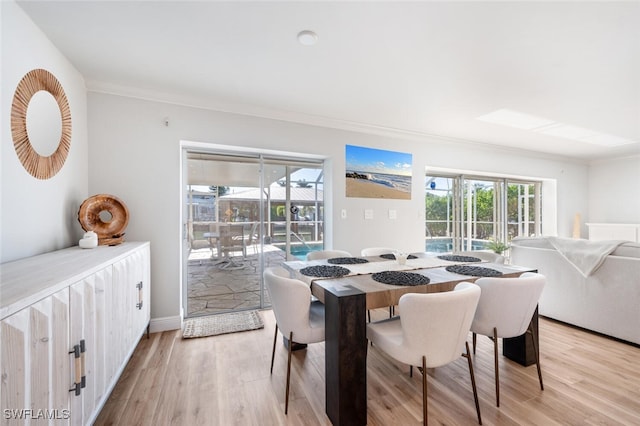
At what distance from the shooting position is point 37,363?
0.96 meters

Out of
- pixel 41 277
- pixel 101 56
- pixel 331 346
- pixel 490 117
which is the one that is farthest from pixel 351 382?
pixel 490 117

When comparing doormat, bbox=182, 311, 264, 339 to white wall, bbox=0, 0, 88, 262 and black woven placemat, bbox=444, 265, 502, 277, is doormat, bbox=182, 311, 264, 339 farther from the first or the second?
black woven placemat, bbox=444, 265, 502, 277

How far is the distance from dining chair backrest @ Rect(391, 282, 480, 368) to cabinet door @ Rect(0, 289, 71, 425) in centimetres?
153

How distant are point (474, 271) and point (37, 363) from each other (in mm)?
2550

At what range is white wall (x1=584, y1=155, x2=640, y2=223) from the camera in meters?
5.89

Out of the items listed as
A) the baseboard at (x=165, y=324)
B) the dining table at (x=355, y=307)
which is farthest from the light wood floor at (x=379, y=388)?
the baseboard at (x=165, y=324)

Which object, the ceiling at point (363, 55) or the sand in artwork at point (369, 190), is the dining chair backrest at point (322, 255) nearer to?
the sand in artwork at point (369, 190)

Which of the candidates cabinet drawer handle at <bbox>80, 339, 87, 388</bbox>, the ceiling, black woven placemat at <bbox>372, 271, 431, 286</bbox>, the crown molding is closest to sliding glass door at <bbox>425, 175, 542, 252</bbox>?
the crown molding

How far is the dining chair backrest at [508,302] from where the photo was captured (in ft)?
5.69

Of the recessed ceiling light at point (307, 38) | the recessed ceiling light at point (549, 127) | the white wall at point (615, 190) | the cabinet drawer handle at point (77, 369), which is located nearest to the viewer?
the cabinet drawer handle at point (77, 369)

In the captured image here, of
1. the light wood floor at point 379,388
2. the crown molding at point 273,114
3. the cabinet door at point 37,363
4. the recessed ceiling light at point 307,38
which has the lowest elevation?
the light wood floor at point 379,388

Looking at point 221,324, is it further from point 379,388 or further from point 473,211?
point 473,211

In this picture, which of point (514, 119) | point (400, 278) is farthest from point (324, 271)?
point (514, 119)

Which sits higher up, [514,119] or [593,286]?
[514,119]
